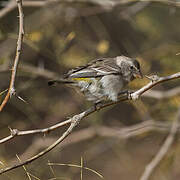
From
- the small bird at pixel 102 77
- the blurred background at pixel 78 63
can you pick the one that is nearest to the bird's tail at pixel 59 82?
the small bird at pixel 102 77

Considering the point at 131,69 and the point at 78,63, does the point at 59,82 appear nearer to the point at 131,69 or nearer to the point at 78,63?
the point at 131,69

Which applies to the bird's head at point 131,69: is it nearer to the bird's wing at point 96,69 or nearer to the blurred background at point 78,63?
the bird's wing at point 96,69

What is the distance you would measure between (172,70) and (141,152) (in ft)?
18.2

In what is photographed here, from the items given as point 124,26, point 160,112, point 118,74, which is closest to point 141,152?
point 124,26

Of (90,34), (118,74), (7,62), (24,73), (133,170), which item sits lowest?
(133,170)

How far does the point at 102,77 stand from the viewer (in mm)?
4348

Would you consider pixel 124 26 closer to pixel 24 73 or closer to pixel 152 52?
pixel 152 52

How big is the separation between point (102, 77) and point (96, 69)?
0.12 m

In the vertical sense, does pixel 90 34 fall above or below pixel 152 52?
below

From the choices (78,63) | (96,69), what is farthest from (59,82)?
(78,63)

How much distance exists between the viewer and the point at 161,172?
567 cm

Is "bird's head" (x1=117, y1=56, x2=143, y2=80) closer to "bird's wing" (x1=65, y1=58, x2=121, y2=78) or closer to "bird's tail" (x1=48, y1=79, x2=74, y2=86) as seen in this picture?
"bird's wing" (x1=65, y1=58, x2=121, y2=78)

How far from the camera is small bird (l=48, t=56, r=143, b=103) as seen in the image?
4105mm

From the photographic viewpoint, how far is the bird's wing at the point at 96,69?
4.07 m
